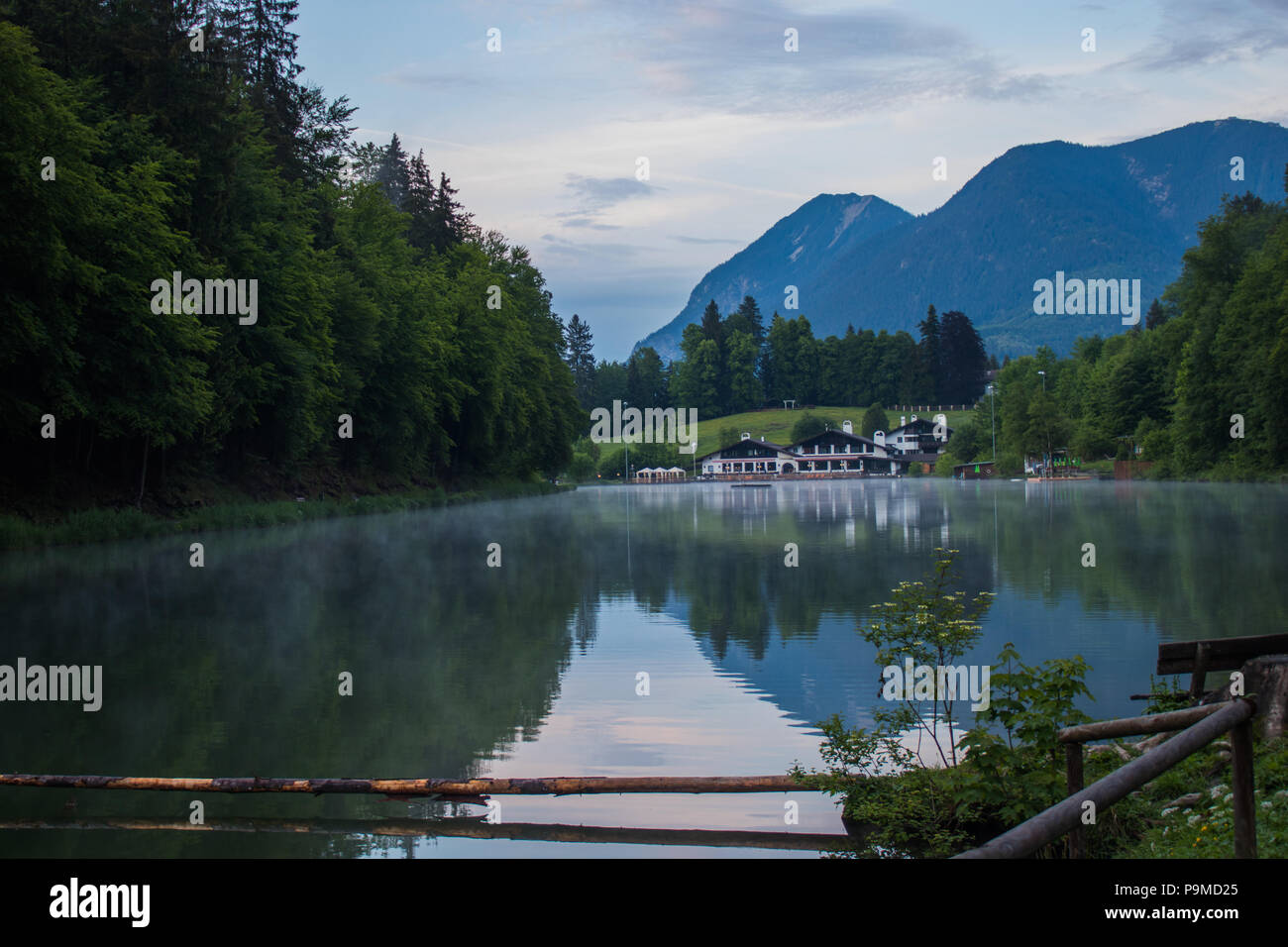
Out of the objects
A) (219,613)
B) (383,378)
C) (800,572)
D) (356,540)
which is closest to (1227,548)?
(800,572)

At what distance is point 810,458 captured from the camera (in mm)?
190875

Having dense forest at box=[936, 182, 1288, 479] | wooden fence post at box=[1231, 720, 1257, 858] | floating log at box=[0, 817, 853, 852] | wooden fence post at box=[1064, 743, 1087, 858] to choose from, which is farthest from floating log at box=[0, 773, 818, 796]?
dense forest at box=[936, 182, 1288, 479]

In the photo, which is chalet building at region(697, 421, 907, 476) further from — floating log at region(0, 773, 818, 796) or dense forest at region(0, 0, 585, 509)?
floating log at region(0, 773, 818, 796)

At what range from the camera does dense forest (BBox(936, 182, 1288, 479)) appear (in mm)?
71938

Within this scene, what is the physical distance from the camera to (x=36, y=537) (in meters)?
31.0

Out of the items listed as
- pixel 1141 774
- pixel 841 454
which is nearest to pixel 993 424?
pixel 841 454

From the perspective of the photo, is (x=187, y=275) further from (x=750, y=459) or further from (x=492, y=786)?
(x=750, y=459)

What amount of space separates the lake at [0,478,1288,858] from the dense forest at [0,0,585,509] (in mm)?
4833

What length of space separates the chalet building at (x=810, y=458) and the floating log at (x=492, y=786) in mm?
182876

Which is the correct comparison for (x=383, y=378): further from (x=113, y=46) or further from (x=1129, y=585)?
(x=1129, y=585)

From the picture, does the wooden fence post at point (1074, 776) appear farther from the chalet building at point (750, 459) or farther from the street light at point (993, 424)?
the chalet building at point (750, 459)

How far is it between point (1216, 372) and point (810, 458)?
110207mm
